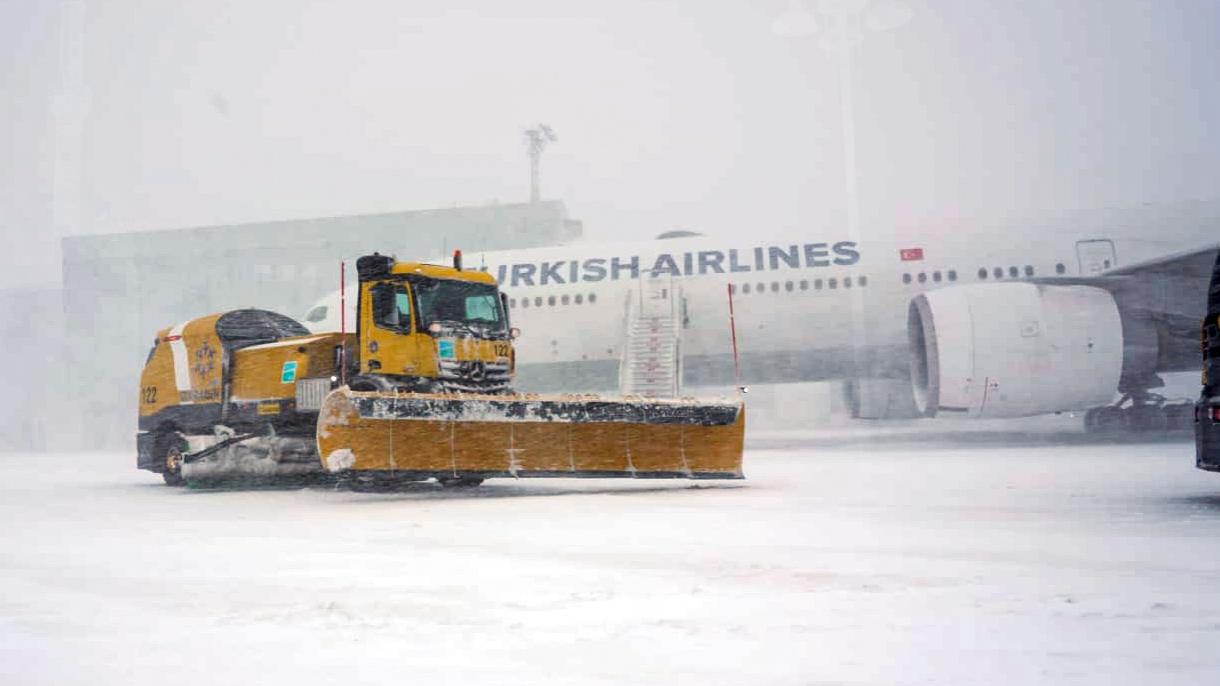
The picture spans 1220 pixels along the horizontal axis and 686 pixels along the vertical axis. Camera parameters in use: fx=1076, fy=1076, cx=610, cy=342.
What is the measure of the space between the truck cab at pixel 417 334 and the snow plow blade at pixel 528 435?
3.11 feet

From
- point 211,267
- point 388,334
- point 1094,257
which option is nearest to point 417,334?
point 388,334

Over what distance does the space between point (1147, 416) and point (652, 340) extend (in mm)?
7410

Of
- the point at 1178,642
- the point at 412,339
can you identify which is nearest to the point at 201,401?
the point at 412,339

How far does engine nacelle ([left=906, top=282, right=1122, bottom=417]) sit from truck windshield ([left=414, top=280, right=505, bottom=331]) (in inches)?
263

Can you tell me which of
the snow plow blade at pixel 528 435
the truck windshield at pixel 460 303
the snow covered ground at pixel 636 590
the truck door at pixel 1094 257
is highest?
the truck door at pixel 1094 257

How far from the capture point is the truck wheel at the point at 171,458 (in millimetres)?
11672

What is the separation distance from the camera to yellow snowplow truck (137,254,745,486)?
8820 mm

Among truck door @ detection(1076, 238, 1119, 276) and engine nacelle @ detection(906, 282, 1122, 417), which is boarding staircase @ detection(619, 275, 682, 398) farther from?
truck door @ detection(1076, 238, 1119, 276)

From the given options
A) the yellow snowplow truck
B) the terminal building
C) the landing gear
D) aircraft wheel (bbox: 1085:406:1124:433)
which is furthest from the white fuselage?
the terminal building

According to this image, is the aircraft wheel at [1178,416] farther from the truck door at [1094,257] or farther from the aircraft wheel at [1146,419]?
the truck door at [1094,257]

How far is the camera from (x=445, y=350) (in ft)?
32.9

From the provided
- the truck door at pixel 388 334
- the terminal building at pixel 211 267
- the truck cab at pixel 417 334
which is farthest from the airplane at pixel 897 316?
the terminal building at pixel 211 267

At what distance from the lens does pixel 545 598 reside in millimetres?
4430

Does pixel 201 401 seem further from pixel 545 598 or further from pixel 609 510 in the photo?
pixel 545 598
